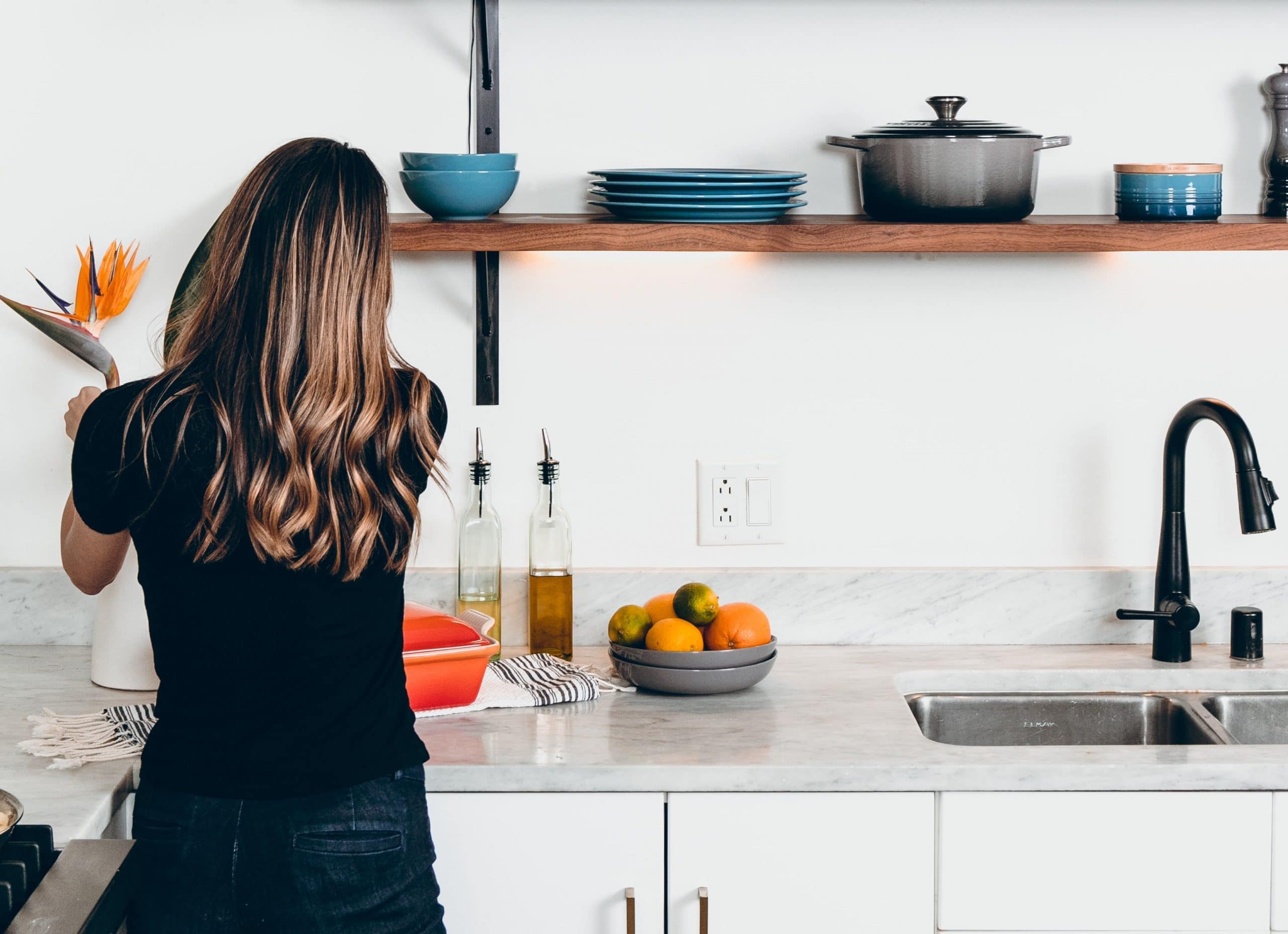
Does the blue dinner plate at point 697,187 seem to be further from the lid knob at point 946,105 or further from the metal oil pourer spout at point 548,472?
the metal oil pourer spout at point 548,472

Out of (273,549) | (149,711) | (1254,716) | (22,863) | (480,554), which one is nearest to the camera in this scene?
(22,863)

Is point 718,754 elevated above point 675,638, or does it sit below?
below

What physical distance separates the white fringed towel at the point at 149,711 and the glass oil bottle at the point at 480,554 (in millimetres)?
97

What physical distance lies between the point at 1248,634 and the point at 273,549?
4.68ft

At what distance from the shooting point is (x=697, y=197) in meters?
1.83

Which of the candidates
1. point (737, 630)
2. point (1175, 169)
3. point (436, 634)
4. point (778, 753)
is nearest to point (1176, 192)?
point (1175, 169)

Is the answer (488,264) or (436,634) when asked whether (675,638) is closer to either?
(436,634)

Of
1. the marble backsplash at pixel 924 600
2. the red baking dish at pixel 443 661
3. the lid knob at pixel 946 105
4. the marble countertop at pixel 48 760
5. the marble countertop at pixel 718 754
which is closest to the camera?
the marble countertop at pixel 48 760

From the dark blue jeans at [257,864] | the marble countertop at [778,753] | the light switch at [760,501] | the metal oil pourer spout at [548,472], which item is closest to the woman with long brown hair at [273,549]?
the dark blue jeans at [257,864]

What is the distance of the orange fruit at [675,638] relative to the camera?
5.94 ft

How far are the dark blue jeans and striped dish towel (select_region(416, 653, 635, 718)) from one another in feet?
1.21

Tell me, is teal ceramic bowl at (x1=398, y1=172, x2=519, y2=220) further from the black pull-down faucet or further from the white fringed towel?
the black pull-down faucet

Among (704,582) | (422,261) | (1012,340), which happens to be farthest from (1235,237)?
(422,261)

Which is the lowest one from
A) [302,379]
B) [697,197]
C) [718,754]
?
[718,754]
